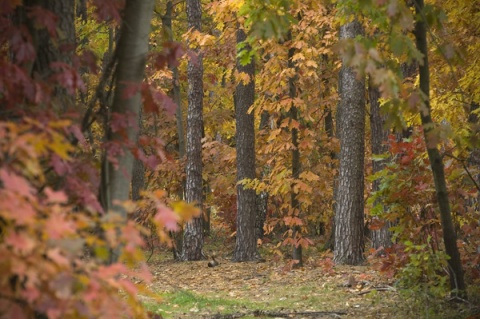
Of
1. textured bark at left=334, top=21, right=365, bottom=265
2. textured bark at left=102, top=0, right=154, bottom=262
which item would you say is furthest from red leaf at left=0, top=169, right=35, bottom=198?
textured bark at left=334, top=21, right=365, bottom=265

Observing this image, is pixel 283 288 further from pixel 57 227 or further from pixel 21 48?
pixel 57 227

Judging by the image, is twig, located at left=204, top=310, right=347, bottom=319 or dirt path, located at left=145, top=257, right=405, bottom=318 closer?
twig, located at left=204, top=310, right=347, bottom=319

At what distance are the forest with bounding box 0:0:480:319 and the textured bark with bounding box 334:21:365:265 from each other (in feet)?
0.10

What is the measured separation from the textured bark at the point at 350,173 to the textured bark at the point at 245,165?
2.96 metres

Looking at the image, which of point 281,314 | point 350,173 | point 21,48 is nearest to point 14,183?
point 21,48

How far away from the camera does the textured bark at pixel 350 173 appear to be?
12977 mm

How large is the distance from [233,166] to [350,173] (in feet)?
19.2

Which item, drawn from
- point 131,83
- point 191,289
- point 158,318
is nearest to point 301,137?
point 191,289

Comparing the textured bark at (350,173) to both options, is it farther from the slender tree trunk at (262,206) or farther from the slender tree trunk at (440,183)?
the slender tree trunk at (262,206)

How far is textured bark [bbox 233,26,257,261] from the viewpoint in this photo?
1549 centimetres

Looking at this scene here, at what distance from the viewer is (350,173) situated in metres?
13.2

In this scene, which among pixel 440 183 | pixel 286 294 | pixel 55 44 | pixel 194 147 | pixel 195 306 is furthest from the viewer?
pixel 194 147

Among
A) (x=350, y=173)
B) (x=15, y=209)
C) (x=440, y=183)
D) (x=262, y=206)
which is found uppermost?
(x=350, y=173)

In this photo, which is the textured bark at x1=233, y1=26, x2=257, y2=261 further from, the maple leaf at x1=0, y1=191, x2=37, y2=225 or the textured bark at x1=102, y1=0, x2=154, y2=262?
the maple leaf at x1=0, y1=191, x2=37, y2=225
